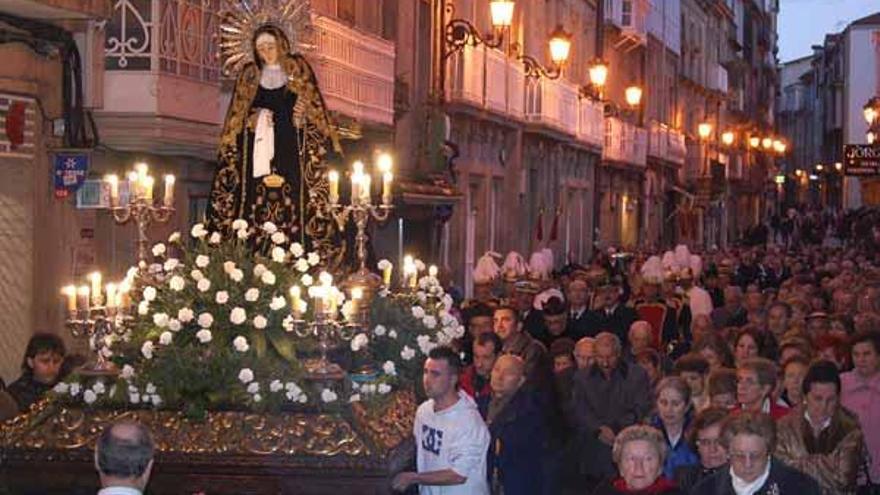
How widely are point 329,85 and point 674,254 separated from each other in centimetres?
1149

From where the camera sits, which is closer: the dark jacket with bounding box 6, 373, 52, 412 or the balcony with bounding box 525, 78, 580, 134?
the dark jacket with bounding box 6, 373, 52, 412

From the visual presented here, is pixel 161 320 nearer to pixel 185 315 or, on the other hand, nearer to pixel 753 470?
pixel 185 315

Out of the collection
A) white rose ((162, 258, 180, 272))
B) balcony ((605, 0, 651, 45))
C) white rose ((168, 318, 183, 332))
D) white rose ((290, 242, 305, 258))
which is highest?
balcony ((605, 0, 651, 45))

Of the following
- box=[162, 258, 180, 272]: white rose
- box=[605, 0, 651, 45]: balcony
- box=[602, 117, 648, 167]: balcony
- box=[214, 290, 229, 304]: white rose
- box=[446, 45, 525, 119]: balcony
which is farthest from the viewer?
box=[605, 0, 651, 45]: balcony

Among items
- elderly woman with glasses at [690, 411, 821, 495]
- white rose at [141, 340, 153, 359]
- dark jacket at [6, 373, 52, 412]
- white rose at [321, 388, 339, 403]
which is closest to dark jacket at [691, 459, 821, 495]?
elderly woman with glasses at [690, 411, 821, 495]

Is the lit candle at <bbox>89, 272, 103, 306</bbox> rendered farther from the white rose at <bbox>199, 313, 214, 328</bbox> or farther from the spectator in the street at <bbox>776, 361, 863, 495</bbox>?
the spectator in the street at <bbox>776, 361, 863, 495</bbox>

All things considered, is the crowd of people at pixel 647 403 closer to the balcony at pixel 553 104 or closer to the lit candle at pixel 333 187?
the lit candle at pixel 333 187

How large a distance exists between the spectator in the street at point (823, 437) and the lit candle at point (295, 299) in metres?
2.60

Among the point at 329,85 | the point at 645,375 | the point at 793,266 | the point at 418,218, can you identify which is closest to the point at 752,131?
the point at 793,266

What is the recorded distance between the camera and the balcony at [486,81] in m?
30.4

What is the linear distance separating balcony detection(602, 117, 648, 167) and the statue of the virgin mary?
3514 centimetres

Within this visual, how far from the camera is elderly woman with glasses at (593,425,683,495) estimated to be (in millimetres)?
9039

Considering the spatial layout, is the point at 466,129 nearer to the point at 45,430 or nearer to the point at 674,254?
the point at 674,254

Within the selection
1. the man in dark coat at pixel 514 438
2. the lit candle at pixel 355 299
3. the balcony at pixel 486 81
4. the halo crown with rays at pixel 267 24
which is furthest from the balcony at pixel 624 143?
the lit candle at pixel 355 299
